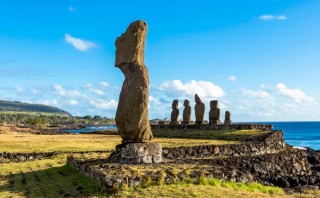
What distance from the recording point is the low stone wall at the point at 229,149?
2517 centimetres

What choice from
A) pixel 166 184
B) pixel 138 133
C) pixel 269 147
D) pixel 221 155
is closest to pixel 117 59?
pixel 138 133

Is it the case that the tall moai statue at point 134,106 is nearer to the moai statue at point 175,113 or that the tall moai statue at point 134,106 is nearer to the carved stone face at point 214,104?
the carved stone face at point 214,104

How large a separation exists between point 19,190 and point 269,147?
21.6 m

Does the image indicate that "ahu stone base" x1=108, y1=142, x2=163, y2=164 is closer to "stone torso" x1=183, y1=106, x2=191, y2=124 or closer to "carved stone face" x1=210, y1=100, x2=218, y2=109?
"carved stone face" x1=210, y1=100, x2=218, y2=109

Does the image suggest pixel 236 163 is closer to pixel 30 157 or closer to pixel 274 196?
pixel 274 196

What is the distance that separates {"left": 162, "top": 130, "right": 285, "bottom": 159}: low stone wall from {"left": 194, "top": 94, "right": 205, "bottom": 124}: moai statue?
15697 millimetres

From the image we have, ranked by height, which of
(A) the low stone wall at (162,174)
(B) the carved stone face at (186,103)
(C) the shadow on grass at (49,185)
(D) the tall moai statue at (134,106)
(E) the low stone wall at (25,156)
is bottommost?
(C) the shadow on grass at (49,185)

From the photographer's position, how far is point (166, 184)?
14633 mm

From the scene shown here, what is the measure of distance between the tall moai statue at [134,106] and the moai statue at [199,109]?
101 feet

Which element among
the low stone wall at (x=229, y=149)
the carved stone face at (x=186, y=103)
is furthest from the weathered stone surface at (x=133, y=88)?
the carved stone face at (x=186, y=103)

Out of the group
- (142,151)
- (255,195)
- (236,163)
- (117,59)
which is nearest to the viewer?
(255,195)

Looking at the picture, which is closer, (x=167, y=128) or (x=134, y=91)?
(x=134, y=91)

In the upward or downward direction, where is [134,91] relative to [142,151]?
upward

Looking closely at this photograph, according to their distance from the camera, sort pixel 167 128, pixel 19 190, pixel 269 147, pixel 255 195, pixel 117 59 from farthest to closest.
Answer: pixel 167 128, pixel 269 147, pixel 117 59, pixel 19 190, pixel 255 195
